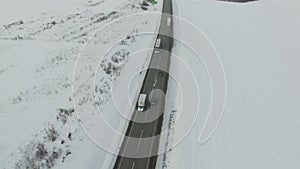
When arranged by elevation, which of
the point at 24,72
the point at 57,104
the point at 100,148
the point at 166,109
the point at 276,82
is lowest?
the point at 100,148

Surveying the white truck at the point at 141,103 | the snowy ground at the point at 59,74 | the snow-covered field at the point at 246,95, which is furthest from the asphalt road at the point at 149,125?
the snow-covered field at the point at 246,95

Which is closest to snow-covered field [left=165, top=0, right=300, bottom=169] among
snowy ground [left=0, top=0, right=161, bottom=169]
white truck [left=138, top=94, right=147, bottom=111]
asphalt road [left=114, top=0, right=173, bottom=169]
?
asphalt road [left=114, top=0, right=173, bottom=169]

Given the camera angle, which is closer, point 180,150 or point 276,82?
point 180,150

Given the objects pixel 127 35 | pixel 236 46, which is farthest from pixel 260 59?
pixel 127 35

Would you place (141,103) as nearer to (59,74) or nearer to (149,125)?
(149,125)

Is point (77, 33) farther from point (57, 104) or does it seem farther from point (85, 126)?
point (85, 126)

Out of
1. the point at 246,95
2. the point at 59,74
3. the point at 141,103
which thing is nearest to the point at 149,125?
the point at 141,103

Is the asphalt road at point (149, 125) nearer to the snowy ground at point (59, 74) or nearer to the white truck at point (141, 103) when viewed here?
the white truck at point (141, 103)
